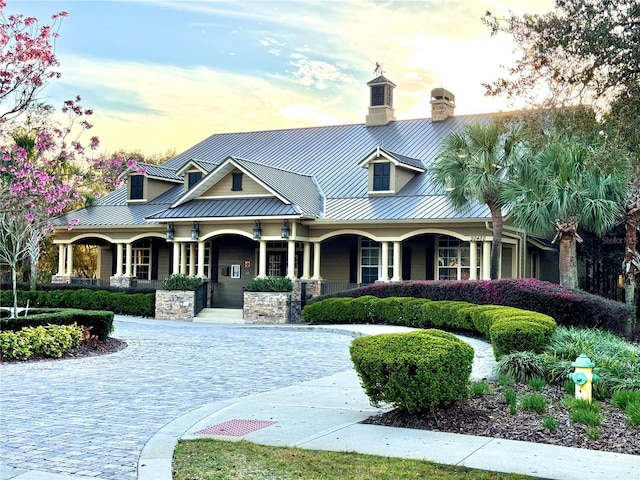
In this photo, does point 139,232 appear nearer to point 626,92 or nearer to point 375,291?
point 375,291

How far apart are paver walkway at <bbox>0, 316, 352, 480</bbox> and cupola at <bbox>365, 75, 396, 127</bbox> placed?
18.3m

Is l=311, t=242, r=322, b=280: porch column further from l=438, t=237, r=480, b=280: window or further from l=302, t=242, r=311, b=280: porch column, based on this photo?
l=438, t=237, r=480, b=280: window

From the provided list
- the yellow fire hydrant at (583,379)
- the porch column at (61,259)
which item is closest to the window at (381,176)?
the porch column at (61,259)

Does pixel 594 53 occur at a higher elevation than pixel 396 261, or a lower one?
higher

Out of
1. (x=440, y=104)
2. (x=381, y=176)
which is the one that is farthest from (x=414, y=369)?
(x=440, y=104)

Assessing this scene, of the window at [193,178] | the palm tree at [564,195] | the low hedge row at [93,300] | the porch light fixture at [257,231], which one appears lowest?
the low hedge row at [93,300]

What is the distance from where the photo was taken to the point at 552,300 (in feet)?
61.1

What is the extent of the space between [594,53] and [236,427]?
7984 millimetres

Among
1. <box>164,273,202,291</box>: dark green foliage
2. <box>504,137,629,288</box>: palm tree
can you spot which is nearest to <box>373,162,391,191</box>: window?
<box>504,137,629,288</box>: palm tree

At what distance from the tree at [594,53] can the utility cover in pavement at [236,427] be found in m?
7.24

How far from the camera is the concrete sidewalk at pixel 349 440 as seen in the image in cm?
664

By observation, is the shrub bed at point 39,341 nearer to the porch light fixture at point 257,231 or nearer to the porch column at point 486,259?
the porch light fixture at point 257,231

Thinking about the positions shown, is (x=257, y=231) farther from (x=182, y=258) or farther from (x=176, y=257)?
(x=176, y=257)

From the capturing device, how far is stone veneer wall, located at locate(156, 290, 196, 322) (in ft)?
94.5
